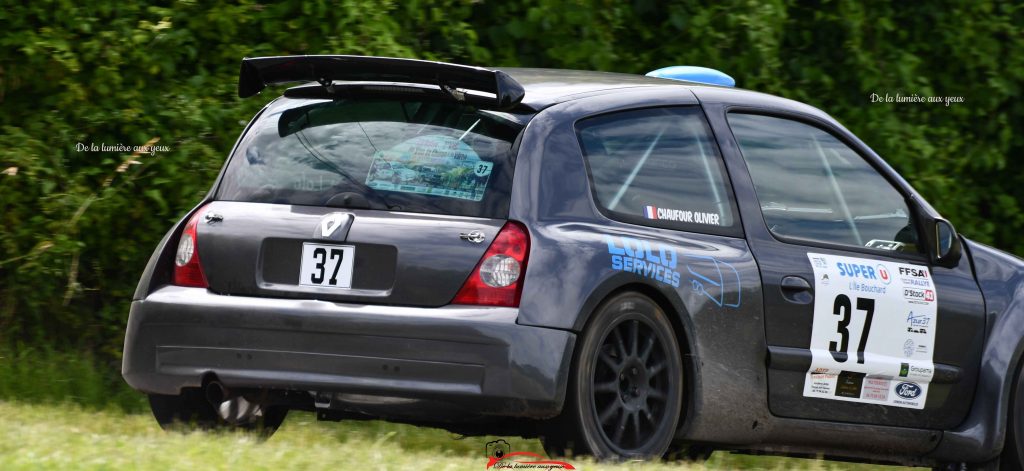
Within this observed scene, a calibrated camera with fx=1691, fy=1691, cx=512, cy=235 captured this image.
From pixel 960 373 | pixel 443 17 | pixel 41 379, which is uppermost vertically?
pixel 443 17

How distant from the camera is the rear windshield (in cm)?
575

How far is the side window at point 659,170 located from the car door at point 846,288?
0.12m

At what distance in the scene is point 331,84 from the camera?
20.6 feet

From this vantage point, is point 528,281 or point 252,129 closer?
point 528,281

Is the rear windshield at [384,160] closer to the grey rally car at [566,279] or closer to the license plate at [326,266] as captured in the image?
the grey rally car at [566,279]

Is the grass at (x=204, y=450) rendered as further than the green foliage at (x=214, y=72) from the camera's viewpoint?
No

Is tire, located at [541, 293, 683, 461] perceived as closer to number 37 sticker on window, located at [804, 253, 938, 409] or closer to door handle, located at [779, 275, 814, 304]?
door handle, located at [779, 275, 814, 304]

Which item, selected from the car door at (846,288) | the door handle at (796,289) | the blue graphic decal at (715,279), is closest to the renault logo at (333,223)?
the blue graphic decal at (715,279)

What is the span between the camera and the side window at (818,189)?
263 inches

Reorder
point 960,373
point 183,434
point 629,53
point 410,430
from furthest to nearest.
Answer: point 629,53
point 410,430
point 960,373
point 183,434

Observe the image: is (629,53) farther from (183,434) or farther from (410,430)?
(183,434)

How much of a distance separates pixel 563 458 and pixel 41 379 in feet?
13.1

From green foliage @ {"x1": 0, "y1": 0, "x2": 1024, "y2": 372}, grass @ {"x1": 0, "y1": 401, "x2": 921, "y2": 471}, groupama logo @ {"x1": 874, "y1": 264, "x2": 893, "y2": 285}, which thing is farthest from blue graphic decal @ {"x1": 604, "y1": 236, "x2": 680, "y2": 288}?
green foliage @ {"x1": 0, "y1": 0, "x2": 1024, "y2": 372}

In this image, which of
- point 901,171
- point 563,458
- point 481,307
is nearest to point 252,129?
point 481,307
